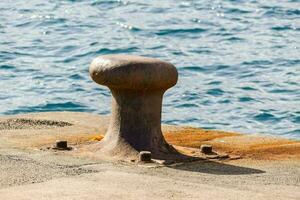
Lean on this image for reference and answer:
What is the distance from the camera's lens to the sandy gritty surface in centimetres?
698

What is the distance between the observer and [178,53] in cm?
2453

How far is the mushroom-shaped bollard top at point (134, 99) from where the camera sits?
27.1ft

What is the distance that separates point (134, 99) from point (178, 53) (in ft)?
52.9

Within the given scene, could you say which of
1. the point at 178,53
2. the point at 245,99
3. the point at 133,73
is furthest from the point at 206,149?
the point at 178,53

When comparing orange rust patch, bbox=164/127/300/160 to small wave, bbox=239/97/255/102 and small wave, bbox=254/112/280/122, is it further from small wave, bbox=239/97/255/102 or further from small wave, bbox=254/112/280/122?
small wave, bbox=239/97/255/102

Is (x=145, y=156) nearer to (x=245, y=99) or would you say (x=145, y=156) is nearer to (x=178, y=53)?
(x=245, y=99)

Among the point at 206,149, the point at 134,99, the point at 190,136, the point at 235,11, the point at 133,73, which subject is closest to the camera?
the point at 133,73

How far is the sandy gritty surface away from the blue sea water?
24.6 ft

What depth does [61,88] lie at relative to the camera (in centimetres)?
2064

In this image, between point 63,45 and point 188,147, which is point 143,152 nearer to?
point 188,147

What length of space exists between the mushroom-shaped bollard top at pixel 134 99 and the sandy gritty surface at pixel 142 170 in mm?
277

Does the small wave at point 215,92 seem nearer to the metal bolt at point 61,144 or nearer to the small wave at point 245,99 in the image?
the small wave at point 245,99

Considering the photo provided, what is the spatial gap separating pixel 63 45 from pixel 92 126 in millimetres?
15950

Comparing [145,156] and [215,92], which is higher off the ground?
[145,156]
